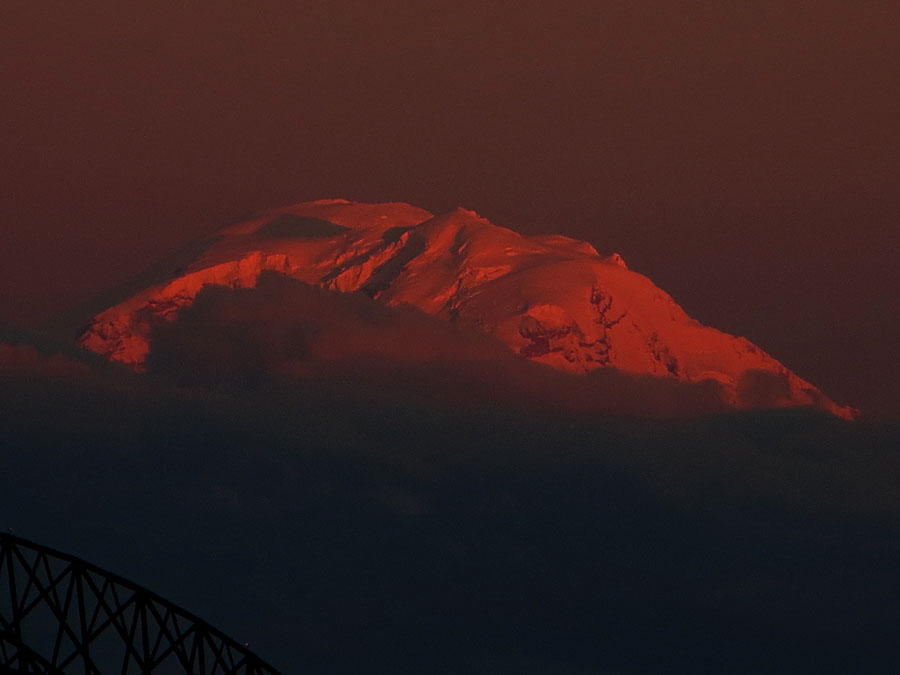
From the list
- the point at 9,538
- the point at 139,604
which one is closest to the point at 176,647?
the point at 139,604

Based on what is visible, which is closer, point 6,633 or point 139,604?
point 6,633

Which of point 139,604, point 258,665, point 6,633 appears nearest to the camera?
point 6,633

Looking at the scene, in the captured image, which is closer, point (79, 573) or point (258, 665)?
point (79, 573)

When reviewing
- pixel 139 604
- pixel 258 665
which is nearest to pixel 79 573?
pixel 139 604

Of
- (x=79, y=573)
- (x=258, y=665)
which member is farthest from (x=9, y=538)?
(x=258, y=665)

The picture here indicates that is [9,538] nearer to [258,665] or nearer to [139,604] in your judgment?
[139,604]

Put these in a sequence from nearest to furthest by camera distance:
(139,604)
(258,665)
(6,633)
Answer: (6,633), (139,604), (258,665)

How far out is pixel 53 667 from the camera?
134 meters

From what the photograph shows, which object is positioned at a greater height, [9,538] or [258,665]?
[9,538]

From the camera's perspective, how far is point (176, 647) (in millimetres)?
139000

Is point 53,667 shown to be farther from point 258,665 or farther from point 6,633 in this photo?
point 258,665

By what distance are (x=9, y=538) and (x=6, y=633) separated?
8.48m

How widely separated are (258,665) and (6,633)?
23.5 meters

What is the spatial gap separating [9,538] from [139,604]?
882 centimetres
